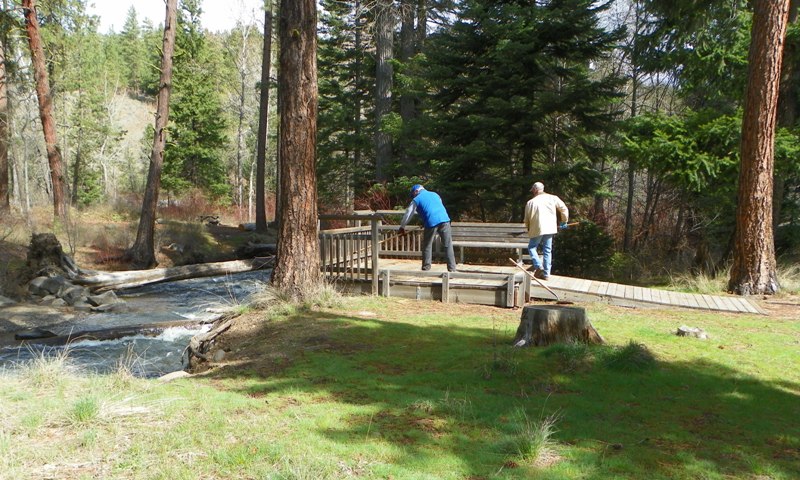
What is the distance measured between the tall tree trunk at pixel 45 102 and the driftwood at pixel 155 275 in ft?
16.9

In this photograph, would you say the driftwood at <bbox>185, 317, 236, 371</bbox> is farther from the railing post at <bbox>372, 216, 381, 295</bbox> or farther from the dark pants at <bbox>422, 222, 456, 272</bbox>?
the dark pants at <bbox>422, 222, 456, 272</bbox>

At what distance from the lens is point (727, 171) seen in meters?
11.7

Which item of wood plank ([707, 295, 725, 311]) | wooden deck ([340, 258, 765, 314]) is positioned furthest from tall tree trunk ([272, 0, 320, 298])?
wood plank ([707, 295, 725, 311])

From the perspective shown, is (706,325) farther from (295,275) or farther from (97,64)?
(97,64)

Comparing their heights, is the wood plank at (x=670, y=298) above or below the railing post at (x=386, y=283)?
below

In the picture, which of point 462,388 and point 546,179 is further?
point 546,179

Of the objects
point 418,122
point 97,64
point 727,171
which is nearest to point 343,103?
point 418,122

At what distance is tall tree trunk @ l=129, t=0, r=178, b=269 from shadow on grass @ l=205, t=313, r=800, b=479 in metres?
13.5

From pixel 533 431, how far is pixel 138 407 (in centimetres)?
318

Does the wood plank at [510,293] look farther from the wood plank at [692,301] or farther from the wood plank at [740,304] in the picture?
the wood plank at [740,304]

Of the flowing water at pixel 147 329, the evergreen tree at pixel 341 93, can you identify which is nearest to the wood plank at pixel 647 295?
the flowing water at pixel 147 329

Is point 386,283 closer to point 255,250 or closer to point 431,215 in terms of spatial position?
point 431,215

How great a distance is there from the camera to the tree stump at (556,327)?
6.54 meters

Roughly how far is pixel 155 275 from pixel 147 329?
678 cm
